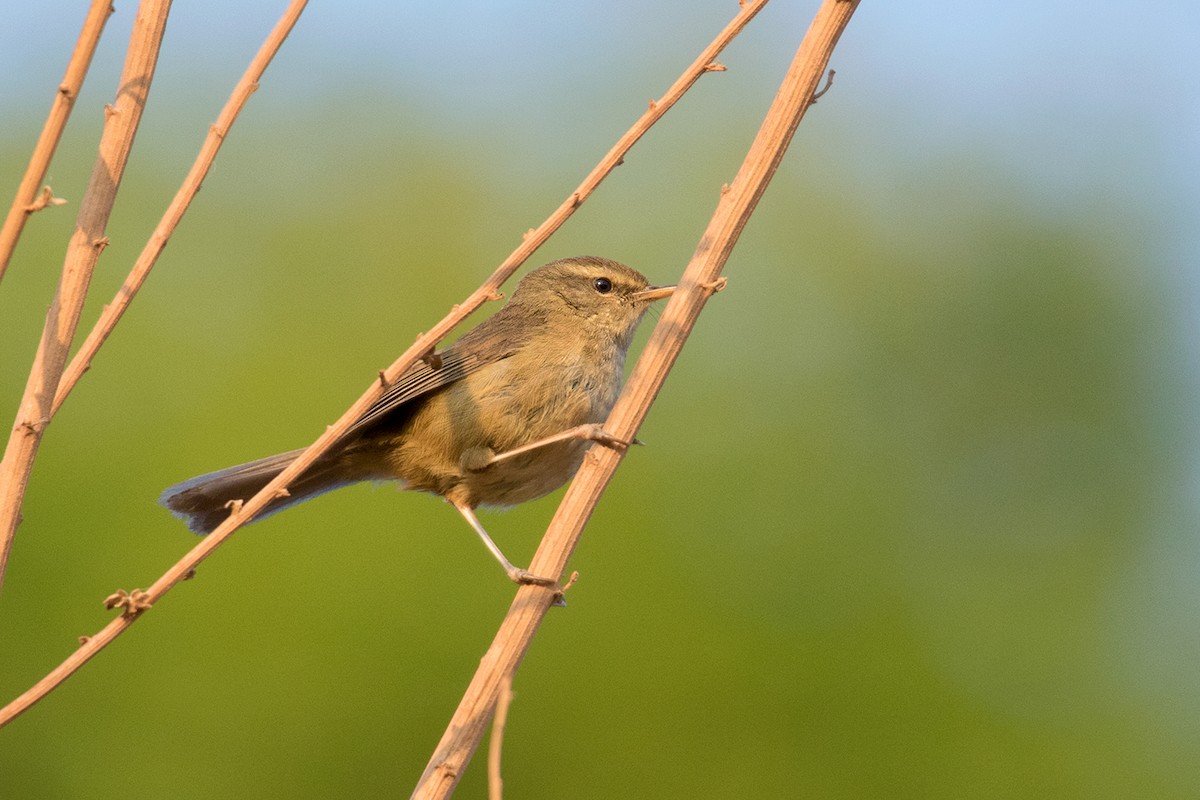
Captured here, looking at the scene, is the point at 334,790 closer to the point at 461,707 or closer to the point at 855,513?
the point at 855,513

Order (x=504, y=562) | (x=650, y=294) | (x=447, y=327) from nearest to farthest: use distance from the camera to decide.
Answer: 1. (x=447, y=327)
2. (x=504, y=562)
3. (x=650, y=294)

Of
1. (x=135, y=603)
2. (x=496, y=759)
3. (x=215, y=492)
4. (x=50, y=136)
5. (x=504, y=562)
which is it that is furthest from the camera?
(x=215, y=492)

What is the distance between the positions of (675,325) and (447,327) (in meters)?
0.70

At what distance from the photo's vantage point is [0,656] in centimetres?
1009

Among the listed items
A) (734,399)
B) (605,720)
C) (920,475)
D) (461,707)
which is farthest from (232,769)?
(461,707)

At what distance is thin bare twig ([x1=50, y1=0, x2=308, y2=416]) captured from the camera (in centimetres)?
201

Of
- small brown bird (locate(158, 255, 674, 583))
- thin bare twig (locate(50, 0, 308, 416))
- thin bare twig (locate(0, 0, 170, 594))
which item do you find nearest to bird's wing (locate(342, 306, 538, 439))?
small brown bird (locate(158, 255, 674, 583))

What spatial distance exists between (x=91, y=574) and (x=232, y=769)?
6.40ft

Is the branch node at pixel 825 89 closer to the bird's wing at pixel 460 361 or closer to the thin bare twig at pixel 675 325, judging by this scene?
the thin bare twig at pixel 675 325

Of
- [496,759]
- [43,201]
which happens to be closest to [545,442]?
[496,759]

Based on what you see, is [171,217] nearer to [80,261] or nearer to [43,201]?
[80,261]

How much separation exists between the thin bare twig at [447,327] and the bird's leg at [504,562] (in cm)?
3

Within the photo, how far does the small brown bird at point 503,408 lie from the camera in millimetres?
4742

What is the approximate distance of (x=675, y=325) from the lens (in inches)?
110
